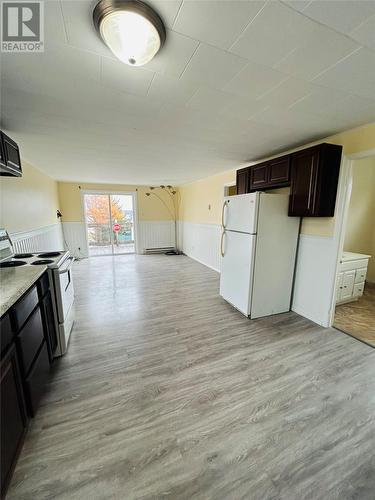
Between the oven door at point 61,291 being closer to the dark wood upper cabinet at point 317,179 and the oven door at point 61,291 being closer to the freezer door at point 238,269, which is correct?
the freezer door at point 238,269

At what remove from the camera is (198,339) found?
2371 mm

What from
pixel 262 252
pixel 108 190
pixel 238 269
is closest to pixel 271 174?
pixel 262 252

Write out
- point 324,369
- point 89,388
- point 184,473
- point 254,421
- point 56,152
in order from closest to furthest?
point 184,473 < point 254,421 < point 89,388 < point 324,369 < point 56,152

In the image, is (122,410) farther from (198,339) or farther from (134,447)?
(198,339)

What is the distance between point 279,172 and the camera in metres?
2.81

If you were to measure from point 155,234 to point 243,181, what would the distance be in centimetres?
434

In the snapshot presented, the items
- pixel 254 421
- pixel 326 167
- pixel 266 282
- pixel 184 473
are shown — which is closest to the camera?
pixel 184 473

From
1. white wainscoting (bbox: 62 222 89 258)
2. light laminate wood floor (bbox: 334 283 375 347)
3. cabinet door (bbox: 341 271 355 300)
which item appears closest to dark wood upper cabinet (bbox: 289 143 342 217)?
cabinet door (bbox: 341 271 355 300)

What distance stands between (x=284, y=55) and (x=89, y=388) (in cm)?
276

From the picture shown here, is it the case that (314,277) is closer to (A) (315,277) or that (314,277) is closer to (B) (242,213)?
(A) (315,277)

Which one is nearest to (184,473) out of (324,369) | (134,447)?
(134,447)

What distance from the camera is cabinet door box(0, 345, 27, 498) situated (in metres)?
1.03

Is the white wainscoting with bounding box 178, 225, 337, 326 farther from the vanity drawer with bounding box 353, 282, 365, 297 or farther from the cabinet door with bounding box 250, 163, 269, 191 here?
→ the vanity drawer with bounding box 353, 282, 365, 297

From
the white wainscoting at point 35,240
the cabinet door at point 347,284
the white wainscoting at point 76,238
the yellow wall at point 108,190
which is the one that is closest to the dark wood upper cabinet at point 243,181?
the cabinet door at point 347,284
